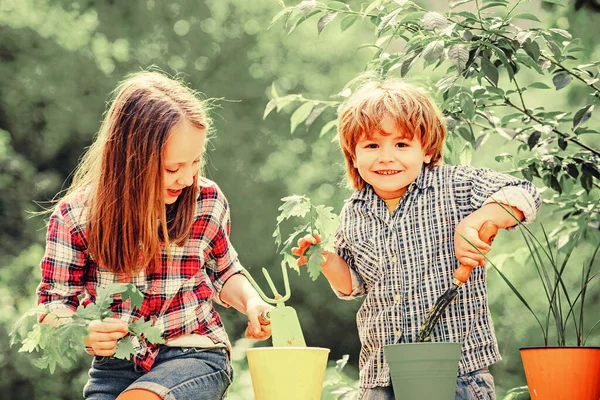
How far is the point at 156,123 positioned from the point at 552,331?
10.1ft

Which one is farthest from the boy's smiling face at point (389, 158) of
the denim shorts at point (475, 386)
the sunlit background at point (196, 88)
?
the sunlit background at point (196, 88)

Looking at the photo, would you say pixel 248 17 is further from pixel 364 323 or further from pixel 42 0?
pixel 364 323

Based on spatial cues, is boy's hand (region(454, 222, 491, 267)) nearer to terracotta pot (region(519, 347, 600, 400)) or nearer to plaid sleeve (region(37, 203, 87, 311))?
terracotta pot (region(519, 347, 600, 400))

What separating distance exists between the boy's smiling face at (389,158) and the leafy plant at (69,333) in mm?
675

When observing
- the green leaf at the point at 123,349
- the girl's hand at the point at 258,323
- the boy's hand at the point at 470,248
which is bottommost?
the girl's hand at the point at 258,323

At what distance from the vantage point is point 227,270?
211 cm

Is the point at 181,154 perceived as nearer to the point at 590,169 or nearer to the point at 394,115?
the point at 394,115

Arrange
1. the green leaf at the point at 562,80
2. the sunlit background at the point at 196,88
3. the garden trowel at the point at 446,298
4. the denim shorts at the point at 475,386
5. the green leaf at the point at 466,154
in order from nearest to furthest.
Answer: the garden trowel at the point at 446,298 → the denim shorts at the point at 475,386 → the green leaf at the point at 562,80 → the green leaf at the point at 466,154 → the sunlit background at the point at 196,88

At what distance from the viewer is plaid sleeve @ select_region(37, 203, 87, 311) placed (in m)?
1.88

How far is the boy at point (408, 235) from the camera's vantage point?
74.3 inches

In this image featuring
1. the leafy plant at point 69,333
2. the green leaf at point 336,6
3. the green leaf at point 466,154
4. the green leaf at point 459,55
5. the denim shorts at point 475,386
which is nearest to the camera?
the leafy plant at point 69,333

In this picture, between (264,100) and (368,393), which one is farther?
(264,100)

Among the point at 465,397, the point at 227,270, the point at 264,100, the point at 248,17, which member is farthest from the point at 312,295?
the point at 465,397

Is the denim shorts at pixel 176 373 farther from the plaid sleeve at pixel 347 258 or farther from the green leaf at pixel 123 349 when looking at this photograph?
the plaid sleeve at pixel 347 258
